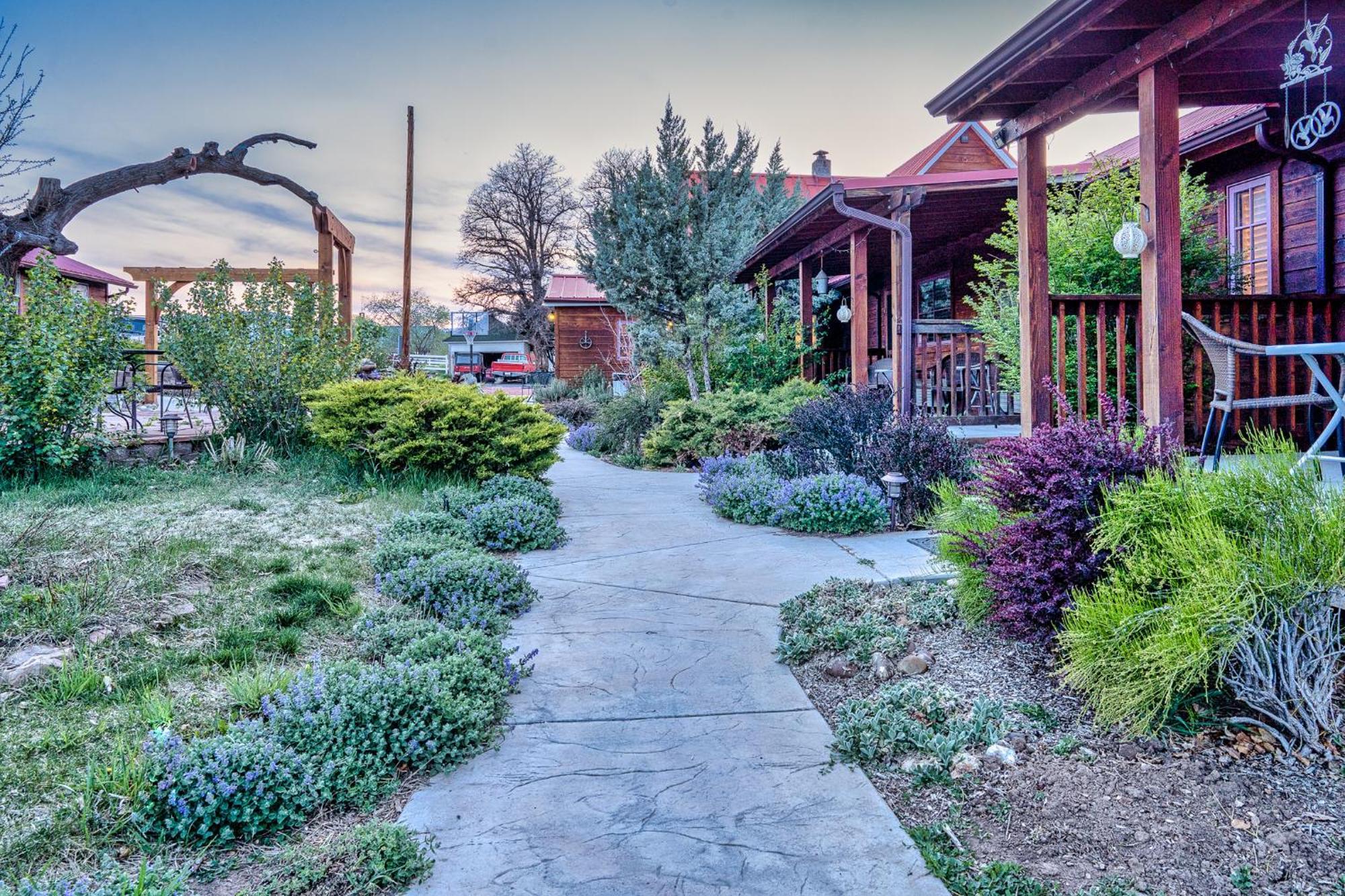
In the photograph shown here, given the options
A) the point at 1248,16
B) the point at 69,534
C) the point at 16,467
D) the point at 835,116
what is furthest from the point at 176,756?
the point at 835,116

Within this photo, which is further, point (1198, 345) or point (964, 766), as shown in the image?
point (1198, 345)

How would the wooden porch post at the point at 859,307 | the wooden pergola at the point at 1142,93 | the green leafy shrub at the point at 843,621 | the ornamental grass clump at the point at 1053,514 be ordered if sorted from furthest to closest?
the wooden porch post at the point at 859,307 → the wooden pergola at the point at 1142,93 → the green leafy shrub at the point at 843,621 → the ornamental grass clump at the point at 1053,514

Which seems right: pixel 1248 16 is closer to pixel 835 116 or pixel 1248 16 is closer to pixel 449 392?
pixel 449 392

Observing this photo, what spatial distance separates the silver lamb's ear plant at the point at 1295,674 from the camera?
6.47 ft

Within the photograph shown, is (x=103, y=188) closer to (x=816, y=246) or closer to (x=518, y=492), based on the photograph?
(x=518, y=492)

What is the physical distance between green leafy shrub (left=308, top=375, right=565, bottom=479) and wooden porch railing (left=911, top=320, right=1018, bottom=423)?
11.1 feet

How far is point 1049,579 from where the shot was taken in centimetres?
250

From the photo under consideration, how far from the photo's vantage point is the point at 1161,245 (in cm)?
409

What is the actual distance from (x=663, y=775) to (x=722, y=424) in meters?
6.36

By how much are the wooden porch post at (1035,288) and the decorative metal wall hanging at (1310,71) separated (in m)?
1.27

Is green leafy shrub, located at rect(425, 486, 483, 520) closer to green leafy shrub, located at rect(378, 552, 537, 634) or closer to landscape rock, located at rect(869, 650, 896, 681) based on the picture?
green leafy shrub, located at rect(378, 552, 537, 634)

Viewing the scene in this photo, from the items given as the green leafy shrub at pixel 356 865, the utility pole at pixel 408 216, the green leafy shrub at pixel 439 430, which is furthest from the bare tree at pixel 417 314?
the green leafy shrub at pixel 356 865

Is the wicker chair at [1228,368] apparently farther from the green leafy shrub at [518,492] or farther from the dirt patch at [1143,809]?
the green leafy shrub at [518,492]

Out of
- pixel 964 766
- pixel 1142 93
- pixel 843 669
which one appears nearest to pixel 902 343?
pixel 1142 93
